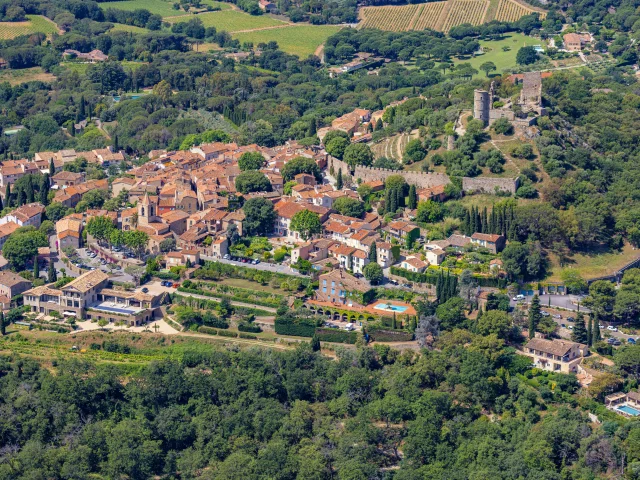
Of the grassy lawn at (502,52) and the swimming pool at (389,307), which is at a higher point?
the grassy lawn at (502,52)

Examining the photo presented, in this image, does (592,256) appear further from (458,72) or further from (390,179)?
(458,72)

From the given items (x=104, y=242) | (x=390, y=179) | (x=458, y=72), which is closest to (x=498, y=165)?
(x=390, y=179)

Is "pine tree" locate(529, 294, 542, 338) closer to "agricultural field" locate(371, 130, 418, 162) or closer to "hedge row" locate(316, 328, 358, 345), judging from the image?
"hedge row" locate(316, 328, 358, 345)

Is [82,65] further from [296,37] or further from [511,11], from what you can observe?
[511,11]

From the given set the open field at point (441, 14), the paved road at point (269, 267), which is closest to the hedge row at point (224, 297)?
Answer: the paved road at point (269, 267)

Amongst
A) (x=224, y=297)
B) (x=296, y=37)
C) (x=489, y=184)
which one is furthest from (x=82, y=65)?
(x=224, y=297)

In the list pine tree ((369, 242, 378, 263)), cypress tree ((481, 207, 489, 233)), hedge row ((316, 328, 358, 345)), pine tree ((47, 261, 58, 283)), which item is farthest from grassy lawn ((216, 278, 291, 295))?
cypress tree ((481, 207, 489, 233))

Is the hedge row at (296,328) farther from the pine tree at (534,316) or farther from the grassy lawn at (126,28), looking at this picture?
the grassy lawn at (126,28)
